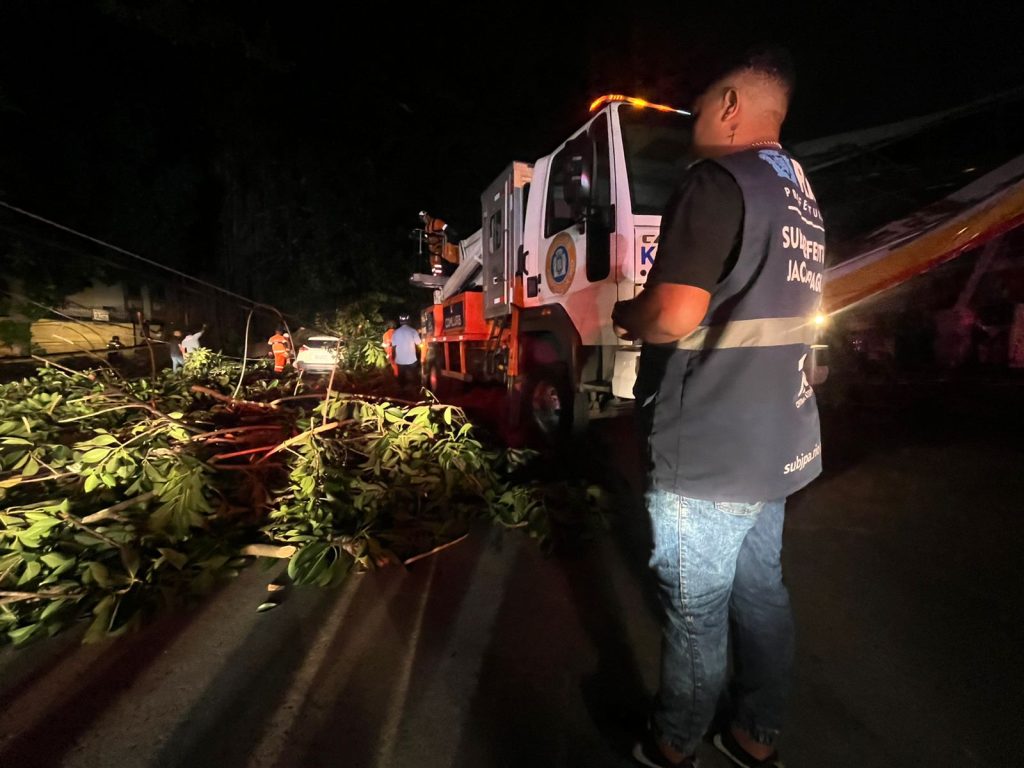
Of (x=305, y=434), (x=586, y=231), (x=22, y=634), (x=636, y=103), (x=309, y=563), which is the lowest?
(x=22, y=634)

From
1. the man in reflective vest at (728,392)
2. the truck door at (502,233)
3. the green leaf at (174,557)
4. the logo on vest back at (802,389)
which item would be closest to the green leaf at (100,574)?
the green leaf at (174,557)

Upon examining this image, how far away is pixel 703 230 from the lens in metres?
1.32

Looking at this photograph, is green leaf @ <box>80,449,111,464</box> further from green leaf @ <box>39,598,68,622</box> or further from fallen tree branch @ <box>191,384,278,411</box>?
fallen tree branch @ <box>191,384,278,411</box>

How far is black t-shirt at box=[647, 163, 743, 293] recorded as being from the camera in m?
1.32

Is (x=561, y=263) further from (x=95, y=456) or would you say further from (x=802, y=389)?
(x=95, y=456)

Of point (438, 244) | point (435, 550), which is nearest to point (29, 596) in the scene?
point (435, 550)

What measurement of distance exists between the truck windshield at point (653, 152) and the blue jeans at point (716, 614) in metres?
2.90

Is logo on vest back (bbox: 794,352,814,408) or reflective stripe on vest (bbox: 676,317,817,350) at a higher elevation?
reflective stripe on vest (bbox: 676,317,817,350)

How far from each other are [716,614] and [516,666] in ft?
3.55

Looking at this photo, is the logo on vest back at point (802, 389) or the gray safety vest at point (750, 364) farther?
the logo on vest back at point (802, 389)

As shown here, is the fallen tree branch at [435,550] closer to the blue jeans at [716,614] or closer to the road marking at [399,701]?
the road marking at [399,701]

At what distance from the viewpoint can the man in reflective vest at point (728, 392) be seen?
135cm

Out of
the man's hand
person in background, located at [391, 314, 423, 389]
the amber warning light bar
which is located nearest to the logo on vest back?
the man's hand

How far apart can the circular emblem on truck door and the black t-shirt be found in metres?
3.09
